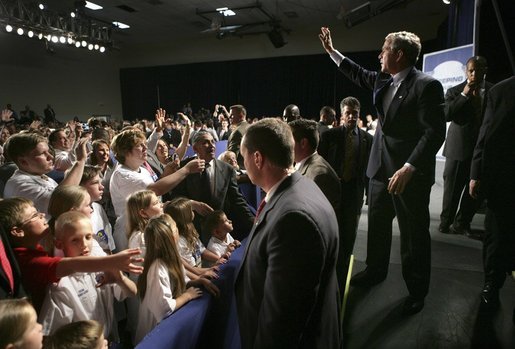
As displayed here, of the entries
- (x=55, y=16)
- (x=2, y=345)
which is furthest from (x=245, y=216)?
(x=55, y=16)

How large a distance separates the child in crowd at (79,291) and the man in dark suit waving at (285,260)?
64cm

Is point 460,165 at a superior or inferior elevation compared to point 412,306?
superior

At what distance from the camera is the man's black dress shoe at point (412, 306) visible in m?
2.19

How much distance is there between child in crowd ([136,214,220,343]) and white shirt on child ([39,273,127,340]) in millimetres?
138

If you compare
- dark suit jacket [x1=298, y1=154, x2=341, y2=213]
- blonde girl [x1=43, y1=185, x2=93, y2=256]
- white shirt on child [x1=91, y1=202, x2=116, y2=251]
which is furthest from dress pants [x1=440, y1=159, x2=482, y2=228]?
blonde girl [x1=43, y1=185, x2=93, y2=256]

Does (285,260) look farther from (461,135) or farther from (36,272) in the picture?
(461,135)

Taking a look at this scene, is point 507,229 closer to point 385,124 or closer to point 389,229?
point 389,229

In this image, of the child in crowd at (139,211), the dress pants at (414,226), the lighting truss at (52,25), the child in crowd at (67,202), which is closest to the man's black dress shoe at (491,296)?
the dress pants at (414,226)

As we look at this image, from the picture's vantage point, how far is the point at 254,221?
2096 millimetres

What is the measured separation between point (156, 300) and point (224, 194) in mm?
1254

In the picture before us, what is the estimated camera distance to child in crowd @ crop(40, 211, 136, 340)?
1387 millimetres

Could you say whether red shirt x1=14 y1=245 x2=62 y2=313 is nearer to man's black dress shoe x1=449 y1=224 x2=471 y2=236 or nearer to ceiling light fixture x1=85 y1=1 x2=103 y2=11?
man's black dress shoe x1=449 y1=224 x2=471 y2=236

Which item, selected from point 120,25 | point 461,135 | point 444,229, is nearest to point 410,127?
point 461,135

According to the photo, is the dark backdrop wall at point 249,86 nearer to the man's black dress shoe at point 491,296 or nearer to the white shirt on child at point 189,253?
the man's black dress shoe at point 491,296
